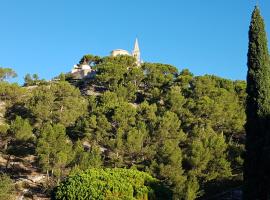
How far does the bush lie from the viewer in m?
26.0

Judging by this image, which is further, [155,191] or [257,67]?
[155,191]

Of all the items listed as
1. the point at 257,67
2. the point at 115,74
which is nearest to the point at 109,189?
the point at 257,67

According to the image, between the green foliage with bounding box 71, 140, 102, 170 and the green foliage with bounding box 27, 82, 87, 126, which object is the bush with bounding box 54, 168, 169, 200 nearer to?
the green foliage with bounding box 71, 140, 102, 170

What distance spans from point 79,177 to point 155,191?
4.31m

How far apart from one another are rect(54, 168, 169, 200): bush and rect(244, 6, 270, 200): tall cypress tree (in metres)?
6.68

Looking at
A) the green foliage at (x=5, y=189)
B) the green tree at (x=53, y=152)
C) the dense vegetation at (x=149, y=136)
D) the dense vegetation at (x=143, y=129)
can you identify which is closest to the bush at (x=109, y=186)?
the dense vegetation at (x=149, y=136)

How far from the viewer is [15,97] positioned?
53.5 meters

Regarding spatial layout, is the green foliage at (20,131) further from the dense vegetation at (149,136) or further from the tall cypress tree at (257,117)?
the tall cypress tree at (257,117)

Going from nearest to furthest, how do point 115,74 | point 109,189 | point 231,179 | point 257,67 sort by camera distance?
1. point 257,67
2. point 109,189
3. point 231,179
4. point 115,74

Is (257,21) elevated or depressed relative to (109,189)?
elevated

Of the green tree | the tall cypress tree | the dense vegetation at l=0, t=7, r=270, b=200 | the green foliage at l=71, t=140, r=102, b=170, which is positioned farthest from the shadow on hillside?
the tall cypress tree

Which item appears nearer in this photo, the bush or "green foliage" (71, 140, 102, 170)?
the bush

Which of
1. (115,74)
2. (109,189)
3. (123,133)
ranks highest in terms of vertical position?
(115,74)

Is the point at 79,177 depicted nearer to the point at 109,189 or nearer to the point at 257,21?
the point at 109,189
